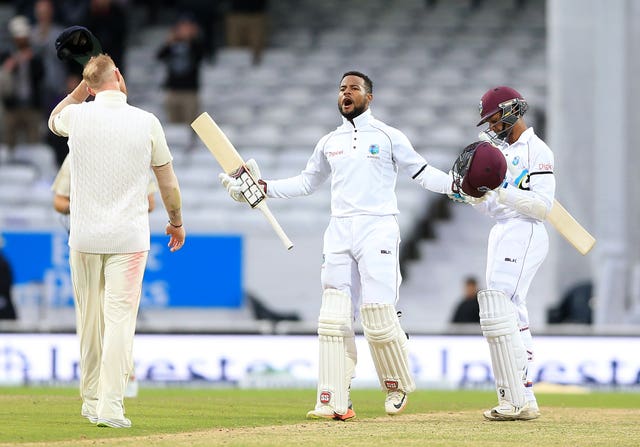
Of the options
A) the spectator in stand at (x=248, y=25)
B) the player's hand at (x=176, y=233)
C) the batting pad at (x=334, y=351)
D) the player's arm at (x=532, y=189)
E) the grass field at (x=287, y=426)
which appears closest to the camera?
the grass field at (x=287, y=426)

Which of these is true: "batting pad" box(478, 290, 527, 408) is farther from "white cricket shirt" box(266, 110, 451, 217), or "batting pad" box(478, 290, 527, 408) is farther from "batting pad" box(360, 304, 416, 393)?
"white cricket shirt" box(266, 110, 451, 217)

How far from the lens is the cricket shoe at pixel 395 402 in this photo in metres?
9.76

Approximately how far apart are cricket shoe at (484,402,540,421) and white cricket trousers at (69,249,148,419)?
2292mm

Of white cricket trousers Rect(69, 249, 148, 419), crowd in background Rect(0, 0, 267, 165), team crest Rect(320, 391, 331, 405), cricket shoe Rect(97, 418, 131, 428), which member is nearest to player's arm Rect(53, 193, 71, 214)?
white cricket trousers Rect(69, 249, 148, 419)

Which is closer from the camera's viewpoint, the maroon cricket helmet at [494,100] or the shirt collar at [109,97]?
the shirt collar at [109,97]

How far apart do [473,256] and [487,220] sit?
53cm

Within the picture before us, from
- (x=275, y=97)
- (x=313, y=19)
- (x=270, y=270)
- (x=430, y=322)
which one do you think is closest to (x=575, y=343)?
(x=430, y=322)

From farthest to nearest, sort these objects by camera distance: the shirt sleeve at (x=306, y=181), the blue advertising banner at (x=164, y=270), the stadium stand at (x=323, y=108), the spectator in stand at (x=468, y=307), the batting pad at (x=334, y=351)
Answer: the stadium stand at (x=323, y=108) → the blue advertising banner at (x=164, y=270) → the spectator in stand at (x=468, y=307) → the shirt sleeve at (x=306, y=181) → the batting pad at (x=334, y=351)

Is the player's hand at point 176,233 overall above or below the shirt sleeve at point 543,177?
below

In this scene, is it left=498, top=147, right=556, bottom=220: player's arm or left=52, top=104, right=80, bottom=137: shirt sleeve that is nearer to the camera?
left=52, top=104, right=80, bottom=137: shirt sleeve

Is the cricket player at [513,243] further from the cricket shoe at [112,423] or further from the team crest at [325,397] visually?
the cricket shoe at [112,423]

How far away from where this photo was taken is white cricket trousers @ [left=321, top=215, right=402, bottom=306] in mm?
9438

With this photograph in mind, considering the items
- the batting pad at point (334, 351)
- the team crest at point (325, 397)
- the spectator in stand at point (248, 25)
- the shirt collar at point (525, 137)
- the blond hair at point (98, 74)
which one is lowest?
the team crest at point (325, 397)

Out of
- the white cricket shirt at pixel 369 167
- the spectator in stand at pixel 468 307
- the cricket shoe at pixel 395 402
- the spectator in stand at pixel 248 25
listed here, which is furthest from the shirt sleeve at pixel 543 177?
the spectator in stand at pixel 248 25
